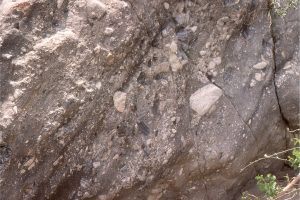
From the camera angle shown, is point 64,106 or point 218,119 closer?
point 64,106

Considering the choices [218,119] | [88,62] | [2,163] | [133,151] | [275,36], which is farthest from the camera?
[275,36]

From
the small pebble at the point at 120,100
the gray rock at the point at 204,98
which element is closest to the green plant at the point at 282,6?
the gray rock at the point at 204,98

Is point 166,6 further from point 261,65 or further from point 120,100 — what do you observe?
point 261,65

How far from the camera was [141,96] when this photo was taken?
1.84 m

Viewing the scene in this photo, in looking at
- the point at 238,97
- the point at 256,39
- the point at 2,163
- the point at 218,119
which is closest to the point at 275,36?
the point at 256,39

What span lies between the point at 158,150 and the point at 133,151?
10 cm

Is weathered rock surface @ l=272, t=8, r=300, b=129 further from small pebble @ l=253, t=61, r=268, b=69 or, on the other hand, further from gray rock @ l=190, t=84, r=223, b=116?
gray rock @ l=190, t=84, r=223, b=116

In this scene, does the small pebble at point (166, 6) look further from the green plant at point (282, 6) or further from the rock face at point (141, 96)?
the green plant at point (282, 6)

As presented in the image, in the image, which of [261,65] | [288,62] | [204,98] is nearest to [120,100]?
[204,98]

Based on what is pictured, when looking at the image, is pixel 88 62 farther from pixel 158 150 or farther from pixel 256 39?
pixel 256 39

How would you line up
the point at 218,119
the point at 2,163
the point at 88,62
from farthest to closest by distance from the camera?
the point at 218,119, the point at 88,62, the point at 2,163

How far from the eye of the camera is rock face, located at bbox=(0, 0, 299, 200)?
5.30 feet

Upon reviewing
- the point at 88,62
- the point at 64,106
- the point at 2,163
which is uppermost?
the point at 88,62

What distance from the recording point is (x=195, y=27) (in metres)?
1.93
